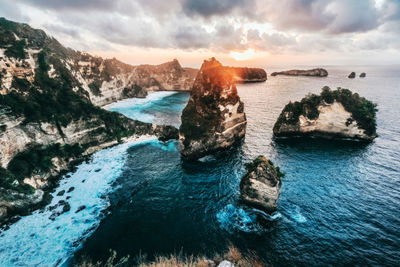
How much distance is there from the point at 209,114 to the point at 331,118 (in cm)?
3413

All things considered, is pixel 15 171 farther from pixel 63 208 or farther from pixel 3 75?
pixel 3 75

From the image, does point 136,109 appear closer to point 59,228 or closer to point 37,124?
point 37,124

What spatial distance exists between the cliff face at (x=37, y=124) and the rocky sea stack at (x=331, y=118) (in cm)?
3551

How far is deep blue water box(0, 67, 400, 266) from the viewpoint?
73.6 feet

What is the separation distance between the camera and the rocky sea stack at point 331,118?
157 feet

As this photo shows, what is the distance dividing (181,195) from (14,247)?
22962 mm

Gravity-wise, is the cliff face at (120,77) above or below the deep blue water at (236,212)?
above

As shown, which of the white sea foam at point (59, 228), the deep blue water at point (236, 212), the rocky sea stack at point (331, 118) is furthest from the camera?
the rocky sea stack at point (331, 118)

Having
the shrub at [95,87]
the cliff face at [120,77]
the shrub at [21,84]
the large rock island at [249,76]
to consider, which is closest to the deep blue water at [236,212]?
the shrub at [21,84]

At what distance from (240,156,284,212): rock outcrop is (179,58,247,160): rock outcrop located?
1755 cm

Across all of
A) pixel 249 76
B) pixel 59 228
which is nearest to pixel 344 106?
pixel 59 228

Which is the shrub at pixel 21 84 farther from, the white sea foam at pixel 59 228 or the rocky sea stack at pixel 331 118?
the rocky sea stack at pixel 331 118

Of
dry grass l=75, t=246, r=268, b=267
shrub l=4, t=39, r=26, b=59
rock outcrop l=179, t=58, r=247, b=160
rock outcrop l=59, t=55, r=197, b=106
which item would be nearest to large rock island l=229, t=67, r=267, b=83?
rock outcrop l=59, t=55, r=197, b=106

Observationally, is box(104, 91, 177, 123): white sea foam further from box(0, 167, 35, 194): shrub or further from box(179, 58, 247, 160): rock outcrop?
box(0, 167, 35, 194): shrub
